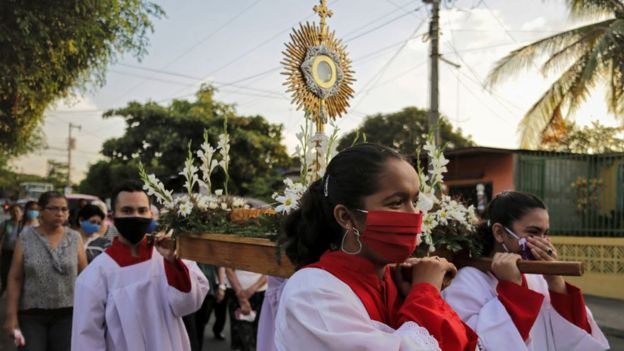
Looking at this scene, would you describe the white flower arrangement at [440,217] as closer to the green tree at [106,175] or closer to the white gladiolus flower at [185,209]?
the white gladiolus flower at [185,209]

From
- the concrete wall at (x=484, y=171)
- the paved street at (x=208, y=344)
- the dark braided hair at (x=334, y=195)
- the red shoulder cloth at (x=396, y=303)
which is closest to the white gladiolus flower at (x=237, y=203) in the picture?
the dark braided hair at (x=334, y=195)

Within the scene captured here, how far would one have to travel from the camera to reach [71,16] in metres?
9.30

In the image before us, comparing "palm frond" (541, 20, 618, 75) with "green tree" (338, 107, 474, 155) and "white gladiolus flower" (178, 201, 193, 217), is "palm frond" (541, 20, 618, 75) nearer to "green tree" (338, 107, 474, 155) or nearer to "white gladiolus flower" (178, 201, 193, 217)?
"white gladiolus flower" (178, 201, 193, 217)

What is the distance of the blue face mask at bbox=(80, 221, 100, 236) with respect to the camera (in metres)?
7.23

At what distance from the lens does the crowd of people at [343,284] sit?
1663 mm

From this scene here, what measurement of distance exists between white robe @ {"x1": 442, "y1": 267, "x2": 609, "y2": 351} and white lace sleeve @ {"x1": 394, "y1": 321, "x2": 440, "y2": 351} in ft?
3.02

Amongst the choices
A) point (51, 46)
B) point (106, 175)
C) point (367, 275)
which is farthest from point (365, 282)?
point (106, 175)

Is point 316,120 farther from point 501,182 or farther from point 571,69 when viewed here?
point 501,182

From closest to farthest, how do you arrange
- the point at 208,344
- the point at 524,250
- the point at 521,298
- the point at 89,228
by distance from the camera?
the point at 521,298, the point at 524,250, the point at 89,228, the point at 208,344

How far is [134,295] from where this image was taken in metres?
3.48

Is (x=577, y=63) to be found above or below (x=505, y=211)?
above

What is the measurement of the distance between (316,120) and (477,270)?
63.5 inches

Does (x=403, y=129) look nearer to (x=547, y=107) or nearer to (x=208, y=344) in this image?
(x=547, y=107)

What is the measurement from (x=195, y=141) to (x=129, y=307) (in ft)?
68.6
